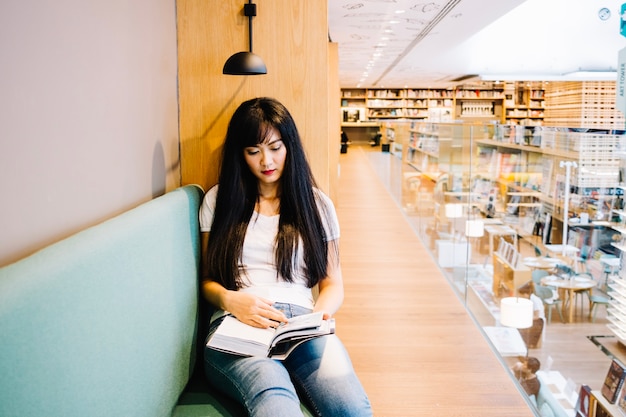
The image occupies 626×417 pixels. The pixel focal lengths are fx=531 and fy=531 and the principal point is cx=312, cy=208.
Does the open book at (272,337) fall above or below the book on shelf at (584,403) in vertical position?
above

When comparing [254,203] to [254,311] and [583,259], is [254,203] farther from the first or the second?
[583,259]

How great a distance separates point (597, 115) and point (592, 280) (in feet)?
43.6

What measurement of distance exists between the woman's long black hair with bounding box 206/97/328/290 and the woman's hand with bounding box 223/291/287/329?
5.1 inches

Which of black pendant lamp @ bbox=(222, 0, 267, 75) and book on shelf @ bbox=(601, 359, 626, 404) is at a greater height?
black pendant lamp @ bbox=(222, 0, 267, 75)

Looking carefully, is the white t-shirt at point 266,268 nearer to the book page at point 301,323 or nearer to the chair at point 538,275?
the book page at point 301,323

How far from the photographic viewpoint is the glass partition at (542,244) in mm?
3174

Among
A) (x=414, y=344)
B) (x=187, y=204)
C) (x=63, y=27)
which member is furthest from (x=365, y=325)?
(x=63, y=27)

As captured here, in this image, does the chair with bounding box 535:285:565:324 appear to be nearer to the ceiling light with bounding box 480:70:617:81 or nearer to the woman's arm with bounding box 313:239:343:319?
the woman's arm with bounding box 313:239:343:319

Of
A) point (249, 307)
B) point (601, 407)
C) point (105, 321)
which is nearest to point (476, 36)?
point (601, 407)

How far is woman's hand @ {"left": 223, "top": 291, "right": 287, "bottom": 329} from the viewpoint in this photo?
5.20ft

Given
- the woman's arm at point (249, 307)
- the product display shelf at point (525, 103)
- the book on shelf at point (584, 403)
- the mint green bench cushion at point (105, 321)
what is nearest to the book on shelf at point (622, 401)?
the book on shelf at point (584, 403)

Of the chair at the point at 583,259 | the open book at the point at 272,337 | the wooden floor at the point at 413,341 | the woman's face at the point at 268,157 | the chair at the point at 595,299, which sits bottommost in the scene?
the wooden floor at the point at 413,341

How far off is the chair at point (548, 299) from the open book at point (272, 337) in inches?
125

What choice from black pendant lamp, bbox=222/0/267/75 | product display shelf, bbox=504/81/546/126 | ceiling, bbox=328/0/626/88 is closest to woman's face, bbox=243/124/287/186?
black pendant lamp, bbox=222/0/267/75
